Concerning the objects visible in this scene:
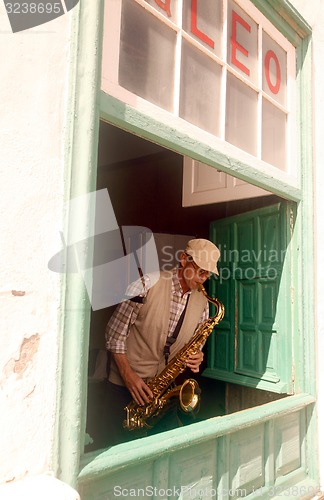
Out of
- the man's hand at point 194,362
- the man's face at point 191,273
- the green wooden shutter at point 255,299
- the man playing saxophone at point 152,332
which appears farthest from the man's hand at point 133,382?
the green wooden shutter at point 255,299

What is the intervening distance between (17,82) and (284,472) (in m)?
3.07

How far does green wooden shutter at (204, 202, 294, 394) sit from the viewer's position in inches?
137

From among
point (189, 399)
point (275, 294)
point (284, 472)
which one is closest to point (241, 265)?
point (275, 294)

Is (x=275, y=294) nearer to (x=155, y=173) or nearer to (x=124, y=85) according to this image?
(x=124, y=85)

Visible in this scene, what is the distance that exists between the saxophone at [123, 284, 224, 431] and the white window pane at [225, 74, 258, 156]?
1.27 m

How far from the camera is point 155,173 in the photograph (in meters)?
6.03

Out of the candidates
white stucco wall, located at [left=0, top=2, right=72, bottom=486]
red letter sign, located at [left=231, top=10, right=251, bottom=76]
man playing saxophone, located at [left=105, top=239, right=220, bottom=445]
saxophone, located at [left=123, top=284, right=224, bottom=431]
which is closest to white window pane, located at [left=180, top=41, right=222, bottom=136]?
red letter sign, located at [left=231, top=10, right=251, bottom=76]

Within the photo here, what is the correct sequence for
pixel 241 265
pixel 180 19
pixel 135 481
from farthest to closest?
1. pixel 241 265
2. pixel 180 19
3. pixel 135 481

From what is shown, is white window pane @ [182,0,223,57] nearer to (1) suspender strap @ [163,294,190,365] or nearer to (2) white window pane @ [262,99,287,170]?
(2) white window pane @ [262,99,287,170]

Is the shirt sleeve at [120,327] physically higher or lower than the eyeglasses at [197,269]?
lower

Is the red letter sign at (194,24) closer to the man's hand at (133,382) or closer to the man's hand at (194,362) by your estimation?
the man's hand at (133,382)

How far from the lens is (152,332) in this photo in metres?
3.36

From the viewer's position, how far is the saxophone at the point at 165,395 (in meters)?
3.43

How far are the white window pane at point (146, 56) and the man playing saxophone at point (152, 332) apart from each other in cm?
143
